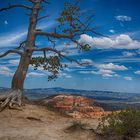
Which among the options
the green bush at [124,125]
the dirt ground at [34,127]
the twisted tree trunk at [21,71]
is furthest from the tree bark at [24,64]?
the green bush at [124,125]

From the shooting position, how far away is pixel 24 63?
75.0 feet

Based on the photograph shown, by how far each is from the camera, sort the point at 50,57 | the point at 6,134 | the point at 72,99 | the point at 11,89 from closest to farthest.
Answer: the point at 6,134
the point at 11,89
the point at 50,57
the point at 72,99

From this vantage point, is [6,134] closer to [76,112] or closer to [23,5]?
[76,112]

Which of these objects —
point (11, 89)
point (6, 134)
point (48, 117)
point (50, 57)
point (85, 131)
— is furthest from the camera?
point (50, 57)

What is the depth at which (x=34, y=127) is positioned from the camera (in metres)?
16.3

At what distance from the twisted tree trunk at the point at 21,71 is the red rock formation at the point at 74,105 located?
3.01m

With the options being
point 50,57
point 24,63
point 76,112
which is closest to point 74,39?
point 50,57

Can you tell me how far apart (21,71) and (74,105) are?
5.39 m

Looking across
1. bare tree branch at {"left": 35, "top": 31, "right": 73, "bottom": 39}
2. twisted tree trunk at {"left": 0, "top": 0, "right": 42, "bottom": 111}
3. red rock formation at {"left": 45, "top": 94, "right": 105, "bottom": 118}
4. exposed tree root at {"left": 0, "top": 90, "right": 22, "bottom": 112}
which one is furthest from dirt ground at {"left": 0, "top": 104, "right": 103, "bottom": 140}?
bare tree branch at {"left": 35, "top": 31, "right": 73, "bottom": 39}

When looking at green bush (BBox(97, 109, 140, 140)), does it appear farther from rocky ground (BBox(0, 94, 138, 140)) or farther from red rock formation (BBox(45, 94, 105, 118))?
red rock formation (BBox(45, 94, 105, 118))

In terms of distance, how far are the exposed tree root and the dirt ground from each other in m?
0.55

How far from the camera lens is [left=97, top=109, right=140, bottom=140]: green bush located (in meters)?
14.6

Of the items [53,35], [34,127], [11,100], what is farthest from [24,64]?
[34,127]

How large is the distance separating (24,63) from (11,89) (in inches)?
73.4
